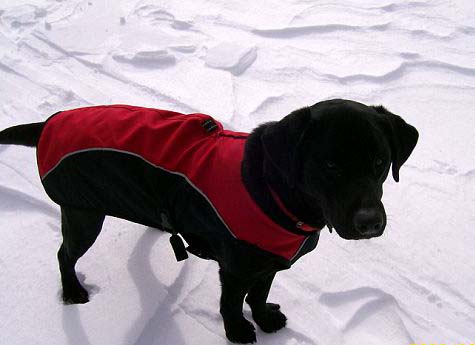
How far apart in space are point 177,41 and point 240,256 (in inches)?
125

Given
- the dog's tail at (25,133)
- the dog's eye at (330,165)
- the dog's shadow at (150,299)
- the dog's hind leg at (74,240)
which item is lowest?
the dog's shadow at (150,299)

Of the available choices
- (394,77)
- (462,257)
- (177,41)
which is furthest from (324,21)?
(462,257)

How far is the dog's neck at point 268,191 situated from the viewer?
176 cm

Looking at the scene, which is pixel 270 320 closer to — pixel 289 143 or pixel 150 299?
pixel 150 299

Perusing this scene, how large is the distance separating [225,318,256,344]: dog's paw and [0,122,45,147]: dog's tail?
1.35 m

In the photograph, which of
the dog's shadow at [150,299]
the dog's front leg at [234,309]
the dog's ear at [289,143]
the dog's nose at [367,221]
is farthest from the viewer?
the dog's shadow at [150,299]

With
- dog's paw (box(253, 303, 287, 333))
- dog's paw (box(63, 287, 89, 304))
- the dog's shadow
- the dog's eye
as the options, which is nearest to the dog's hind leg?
dog's paw (box(63, 287, 89, 304))

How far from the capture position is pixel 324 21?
470 centimetres

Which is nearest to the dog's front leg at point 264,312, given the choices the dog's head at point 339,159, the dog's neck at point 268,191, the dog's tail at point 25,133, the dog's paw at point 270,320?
the dog's paw at point 270,320

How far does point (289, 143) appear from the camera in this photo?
5.47 feet

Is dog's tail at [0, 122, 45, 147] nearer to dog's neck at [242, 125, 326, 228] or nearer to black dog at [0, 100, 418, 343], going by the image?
black dog at [0, 100, 418, 343]

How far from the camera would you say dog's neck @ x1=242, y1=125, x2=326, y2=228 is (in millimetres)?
1760

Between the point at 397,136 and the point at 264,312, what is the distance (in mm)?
1137

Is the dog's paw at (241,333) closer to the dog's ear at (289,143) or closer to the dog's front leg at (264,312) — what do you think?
the dog's front leg at (264,312)
